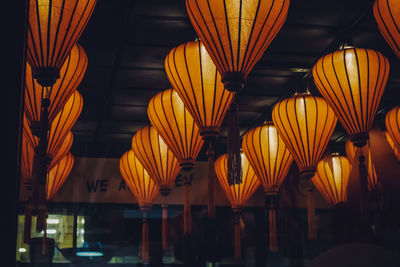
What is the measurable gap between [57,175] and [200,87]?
2338mm

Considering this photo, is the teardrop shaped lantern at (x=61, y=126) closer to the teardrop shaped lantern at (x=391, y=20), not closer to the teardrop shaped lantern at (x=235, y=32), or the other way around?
the teardrop shaped lantern at (x=235, y=32)

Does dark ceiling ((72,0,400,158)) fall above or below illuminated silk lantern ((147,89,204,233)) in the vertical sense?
above

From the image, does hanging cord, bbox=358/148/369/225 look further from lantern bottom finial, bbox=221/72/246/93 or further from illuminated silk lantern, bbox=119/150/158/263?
illuminated silk lantern, bbox=119/150/158/263

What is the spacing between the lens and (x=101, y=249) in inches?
104

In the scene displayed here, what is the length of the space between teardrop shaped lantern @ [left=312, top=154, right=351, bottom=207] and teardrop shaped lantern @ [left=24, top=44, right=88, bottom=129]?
2.94 meters

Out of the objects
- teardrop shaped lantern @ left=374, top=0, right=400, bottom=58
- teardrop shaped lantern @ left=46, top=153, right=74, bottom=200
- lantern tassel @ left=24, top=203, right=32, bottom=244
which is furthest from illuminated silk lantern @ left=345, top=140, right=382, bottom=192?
teardrop shaped lantern @ left=46, top=153, right=74, bottom=200

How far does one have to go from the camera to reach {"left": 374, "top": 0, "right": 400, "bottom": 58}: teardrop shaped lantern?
124 inches

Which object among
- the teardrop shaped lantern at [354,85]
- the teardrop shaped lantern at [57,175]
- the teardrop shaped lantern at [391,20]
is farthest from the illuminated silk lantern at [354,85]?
the teardrop shaped lantern at [57,175]

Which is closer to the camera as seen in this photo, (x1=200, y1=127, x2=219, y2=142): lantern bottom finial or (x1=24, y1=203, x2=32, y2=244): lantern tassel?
(x1=24, y1=203, x2=32, y2=244): lantern tassel

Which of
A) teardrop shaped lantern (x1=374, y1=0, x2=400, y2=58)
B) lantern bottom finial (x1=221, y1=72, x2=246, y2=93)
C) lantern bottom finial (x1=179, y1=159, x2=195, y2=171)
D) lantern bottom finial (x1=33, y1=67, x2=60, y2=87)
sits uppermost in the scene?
teardrop shaped lantern (x1=374, y1=0, x2=400, y2=58)

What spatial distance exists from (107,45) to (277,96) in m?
2.13

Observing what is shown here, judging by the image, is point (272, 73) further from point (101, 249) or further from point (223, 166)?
point (101, 249)

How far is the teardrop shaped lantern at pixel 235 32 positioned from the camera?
2.73 meters

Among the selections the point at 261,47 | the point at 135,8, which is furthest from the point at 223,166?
the point at 261,47
